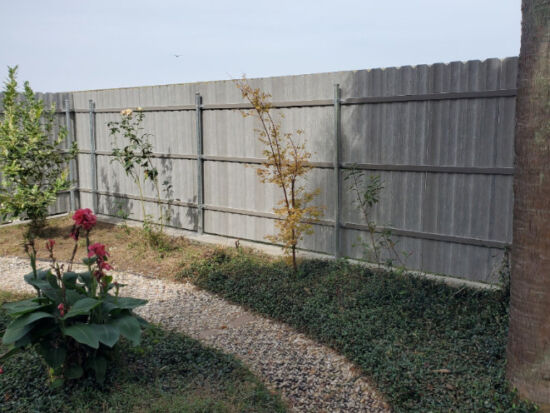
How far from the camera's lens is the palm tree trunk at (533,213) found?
3.24 m

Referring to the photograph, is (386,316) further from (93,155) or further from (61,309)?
(93,155)

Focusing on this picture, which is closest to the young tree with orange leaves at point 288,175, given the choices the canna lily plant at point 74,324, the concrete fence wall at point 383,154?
the concrete fence wall at point 383,154

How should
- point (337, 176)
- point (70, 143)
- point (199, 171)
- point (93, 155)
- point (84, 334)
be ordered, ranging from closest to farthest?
point (84, 334), point (337, 176), point (199, 171), point (93, 155), point (70, 143)

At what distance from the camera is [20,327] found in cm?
326

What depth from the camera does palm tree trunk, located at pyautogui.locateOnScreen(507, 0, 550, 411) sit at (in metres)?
3.24

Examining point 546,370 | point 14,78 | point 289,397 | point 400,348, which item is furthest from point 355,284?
point 14,78

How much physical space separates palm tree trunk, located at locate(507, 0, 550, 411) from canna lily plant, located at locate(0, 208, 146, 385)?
2454 millimetres

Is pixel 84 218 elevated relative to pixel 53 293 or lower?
elevated

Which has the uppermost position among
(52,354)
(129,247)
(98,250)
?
(98,250)

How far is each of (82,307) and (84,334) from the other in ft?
0.55

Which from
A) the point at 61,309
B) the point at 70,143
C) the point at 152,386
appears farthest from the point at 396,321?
the point at 70,143

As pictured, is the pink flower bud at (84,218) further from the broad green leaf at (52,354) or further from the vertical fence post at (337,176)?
the vertical fence post at (337,176)

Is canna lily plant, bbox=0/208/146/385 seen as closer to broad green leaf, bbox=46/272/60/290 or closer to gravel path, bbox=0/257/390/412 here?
broad green leaf, bbox=46/272/60/290

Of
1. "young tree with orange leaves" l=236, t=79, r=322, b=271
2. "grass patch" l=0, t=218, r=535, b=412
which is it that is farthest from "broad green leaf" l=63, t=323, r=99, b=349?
"young tree with orange leaves" l=236, t=79, r=322, b=271
